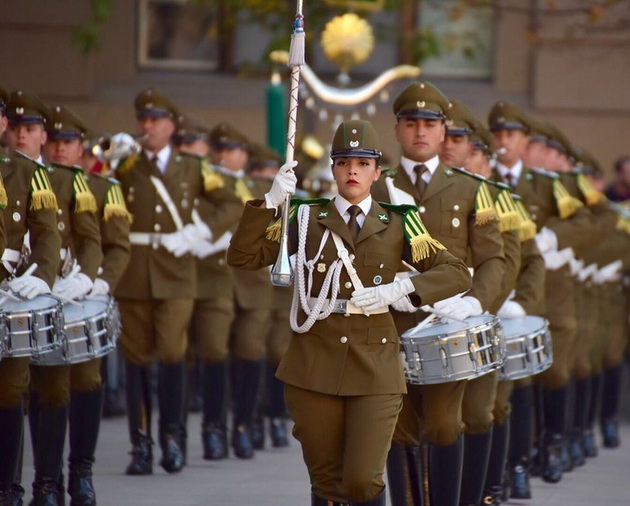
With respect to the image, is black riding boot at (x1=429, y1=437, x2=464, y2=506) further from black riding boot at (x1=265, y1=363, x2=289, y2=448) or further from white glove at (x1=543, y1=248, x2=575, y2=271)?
black riding boot at (x1=265, y1=363, x2=289, y2=448)

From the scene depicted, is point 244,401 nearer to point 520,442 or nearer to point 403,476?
point 520,442

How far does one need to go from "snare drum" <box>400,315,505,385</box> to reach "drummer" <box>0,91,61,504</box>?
186 centimetres

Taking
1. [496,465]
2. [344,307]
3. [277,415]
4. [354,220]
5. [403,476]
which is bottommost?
[277,415]

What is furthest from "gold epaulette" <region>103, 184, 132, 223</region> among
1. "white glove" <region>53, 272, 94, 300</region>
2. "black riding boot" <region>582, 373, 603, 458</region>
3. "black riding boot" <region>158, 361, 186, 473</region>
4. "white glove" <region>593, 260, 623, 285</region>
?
"white glove" <region>593, 260, 623, 285</region>

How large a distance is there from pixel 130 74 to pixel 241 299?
25.1 ft

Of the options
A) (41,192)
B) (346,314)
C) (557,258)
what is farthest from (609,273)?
(346,314)

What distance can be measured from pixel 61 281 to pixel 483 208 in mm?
2269

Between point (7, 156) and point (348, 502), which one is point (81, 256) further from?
point (348, 502)

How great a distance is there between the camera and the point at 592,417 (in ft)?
48.4

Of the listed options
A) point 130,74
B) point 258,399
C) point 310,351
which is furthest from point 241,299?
point 130,74

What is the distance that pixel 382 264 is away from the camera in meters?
8.13

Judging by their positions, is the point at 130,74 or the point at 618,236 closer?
the point at 618,236

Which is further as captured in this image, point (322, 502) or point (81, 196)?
point (81, 196)

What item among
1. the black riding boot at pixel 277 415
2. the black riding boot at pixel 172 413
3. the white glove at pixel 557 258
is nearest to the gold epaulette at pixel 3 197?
the black riding boot at pixel 172 413
